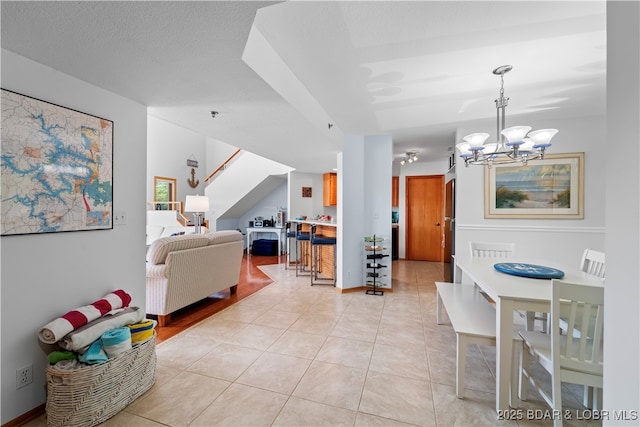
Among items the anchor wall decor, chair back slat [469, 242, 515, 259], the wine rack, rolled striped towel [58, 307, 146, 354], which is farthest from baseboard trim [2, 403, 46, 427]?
the anchor wall decor

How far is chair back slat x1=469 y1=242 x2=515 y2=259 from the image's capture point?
120 inches

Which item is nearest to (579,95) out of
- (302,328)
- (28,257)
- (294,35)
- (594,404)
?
(594,404)

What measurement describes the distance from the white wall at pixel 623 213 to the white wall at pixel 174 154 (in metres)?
8.29

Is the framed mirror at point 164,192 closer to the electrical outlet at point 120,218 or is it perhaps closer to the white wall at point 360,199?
the white wall at point 360,199

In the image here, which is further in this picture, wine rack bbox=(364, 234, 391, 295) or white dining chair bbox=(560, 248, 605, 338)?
wine rack bbox=(364, 234, 391, 295)

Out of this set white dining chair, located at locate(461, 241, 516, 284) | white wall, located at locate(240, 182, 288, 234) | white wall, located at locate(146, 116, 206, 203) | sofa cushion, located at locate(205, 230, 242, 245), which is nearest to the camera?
white dining chair, located at locate(461, 241, 516, 284)

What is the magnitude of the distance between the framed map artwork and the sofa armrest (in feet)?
3.16

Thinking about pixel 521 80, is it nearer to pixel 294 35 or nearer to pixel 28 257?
pixel 294 35

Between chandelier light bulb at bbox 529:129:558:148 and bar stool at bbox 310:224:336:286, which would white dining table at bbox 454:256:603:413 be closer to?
chandelier light bulb at bbox 529:129:558:148

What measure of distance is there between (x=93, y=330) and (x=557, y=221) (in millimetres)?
4844

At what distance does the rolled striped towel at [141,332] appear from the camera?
72.9 inches

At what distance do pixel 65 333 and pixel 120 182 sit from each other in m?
1.10

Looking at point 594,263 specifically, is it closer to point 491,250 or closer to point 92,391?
point 491,250

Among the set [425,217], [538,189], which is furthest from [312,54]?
[425,217]
